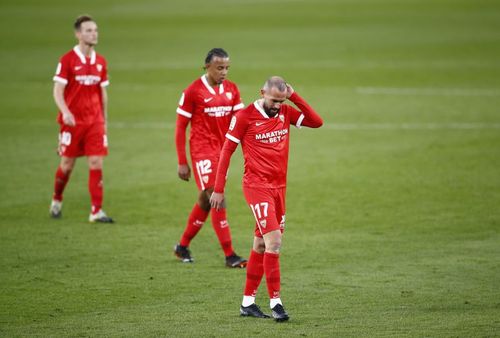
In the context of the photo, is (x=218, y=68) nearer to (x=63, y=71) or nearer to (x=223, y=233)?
(x=223, y=233)

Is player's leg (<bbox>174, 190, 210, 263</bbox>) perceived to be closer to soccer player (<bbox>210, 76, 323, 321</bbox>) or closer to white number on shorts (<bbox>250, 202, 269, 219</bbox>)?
soccer player (<bbox>210, 76, 323, 321</bbox>)

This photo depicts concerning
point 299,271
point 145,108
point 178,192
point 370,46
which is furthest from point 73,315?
point 370,46

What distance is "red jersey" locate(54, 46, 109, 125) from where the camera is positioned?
1426cm

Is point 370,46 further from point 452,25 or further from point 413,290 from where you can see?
point 413,290

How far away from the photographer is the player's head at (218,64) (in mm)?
11555

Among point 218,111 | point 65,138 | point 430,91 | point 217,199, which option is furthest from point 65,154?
point 430,91

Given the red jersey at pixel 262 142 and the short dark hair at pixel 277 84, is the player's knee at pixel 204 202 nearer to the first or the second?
the red jersey at pixel 262 142

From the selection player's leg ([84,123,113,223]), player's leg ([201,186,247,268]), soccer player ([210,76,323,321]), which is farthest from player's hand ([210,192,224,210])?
player's leg ([84,123,113,223])

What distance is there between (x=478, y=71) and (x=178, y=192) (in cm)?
1525

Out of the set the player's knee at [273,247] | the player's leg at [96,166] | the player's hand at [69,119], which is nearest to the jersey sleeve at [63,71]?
the player's hand at [69,119]

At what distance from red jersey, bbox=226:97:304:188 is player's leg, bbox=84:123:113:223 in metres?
4.97

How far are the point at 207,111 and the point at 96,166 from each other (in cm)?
306

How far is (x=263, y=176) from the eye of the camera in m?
9.80

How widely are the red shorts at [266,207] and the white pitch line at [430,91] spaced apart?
16464 millimetres
